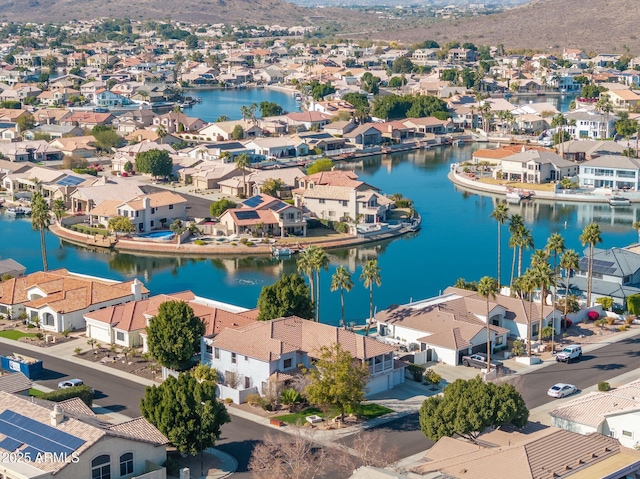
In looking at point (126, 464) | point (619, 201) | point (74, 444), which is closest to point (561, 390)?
point (126, 464)

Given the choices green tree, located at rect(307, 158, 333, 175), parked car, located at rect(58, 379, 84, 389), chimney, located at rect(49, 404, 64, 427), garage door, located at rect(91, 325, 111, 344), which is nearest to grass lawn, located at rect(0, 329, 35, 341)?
garage door, located at rect(91, 325, 111, 344)

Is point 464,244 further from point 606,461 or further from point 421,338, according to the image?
point 606,461

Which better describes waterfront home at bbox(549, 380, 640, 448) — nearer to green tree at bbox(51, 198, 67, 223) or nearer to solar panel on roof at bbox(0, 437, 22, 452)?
solar panel on roof at bbox(0, 437, 22, 452)

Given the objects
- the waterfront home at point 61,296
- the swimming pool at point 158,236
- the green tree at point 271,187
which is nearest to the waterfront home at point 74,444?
the waterfront home at point 61,296

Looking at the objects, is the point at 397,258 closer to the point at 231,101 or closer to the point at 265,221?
the point at 265,221

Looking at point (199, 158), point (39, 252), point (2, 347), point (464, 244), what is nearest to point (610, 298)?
point (464, 244)

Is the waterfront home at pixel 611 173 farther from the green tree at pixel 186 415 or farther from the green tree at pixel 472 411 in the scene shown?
the green tree at pixel 186 415
